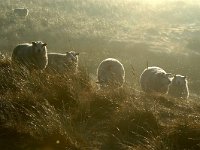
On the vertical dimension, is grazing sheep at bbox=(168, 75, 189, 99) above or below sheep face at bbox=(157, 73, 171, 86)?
below

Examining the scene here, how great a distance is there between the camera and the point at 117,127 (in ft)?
26.8

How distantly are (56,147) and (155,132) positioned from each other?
1804 mm

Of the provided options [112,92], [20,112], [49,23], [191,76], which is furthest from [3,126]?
[49,23]

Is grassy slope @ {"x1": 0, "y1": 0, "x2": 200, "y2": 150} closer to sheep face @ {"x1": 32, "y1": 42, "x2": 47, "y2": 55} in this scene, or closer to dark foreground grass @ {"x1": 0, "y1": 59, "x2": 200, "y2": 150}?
dark foreground grass @ {"x1": 0, "y1": 59, "x2": 200, "y2": 150}

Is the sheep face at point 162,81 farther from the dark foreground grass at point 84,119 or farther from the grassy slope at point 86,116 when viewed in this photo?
the dark foreground grass at point 84,119

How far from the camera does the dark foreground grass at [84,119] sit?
734 centimetres

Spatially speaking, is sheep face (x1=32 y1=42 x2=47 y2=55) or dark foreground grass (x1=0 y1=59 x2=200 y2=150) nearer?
dark foreground grass (x1=0 y1=59 x2=200 y2=150)

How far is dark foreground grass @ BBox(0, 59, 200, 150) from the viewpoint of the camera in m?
7.34

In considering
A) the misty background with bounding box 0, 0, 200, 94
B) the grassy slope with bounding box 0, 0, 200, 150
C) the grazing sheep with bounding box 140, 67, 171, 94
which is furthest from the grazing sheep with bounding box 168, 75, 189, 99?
the misty background with bounding box 0, 0, 200, 94

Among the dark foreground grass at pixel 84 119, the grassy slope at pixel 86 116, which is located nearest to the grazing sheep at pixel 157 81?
the grassy slope at pixel 86 116

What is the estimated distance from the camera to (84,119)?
336 inches

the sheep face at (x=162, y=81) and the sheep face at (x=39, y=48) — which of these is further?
the sheep face at (x=162, y=81)

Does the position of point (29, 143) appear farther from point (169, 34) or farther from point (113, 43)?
point (169, 34)

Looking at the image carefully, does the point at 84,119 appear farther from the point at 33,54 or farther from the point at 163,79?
the point at 163,79
